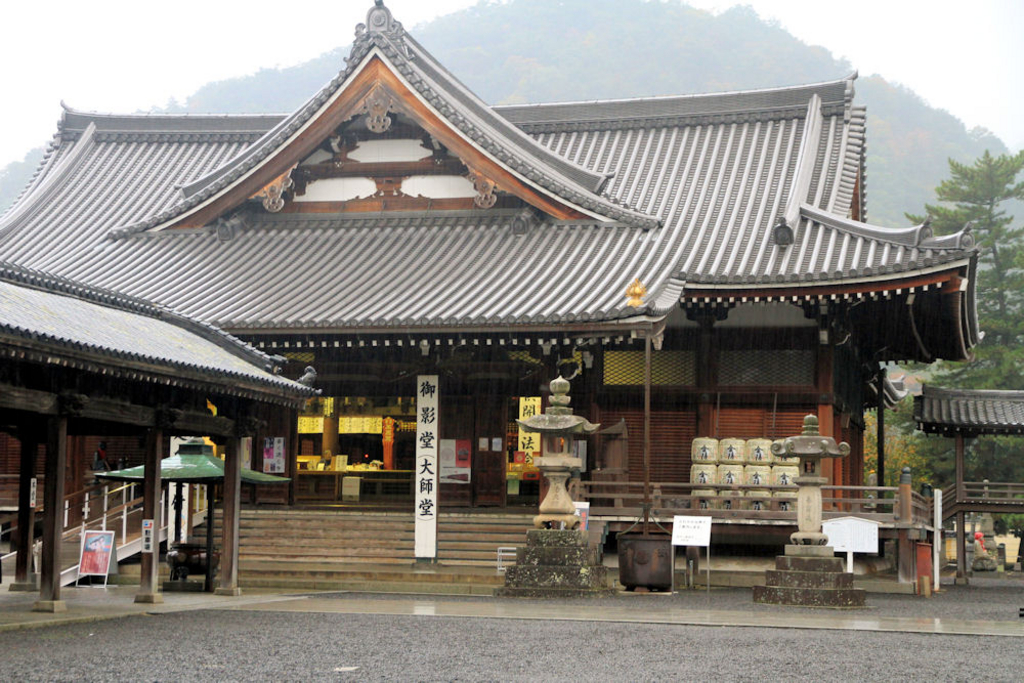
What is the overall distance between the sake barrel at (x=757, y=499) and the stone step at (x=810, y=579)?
A: 334 cm

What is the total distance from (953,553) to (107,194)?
30540mm

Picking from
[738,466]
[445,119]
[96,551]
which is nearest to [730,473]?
[738,466]

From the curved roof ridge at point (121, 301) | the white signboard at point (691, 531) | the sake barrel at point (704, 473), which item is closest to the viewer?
the curved roof ridge at point (121, 301)

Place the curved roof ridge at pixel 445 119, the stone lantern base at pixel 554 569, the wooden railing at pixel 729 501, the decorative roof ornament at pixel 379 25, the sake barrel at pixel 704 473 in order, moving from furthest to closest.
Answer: the decorative roof ornament at pixel 379 25
the curved roof ridge at pixel 445 119
the sake barrel at pixel 704 473
the wooden railing at pixel 729 501
the stone lantern base at pixel 554 569

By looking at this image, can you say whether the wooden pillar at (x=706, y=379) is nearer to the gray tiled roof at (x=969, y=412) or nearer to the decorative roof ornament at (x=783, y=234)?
the decorative roof ornament at (x=783, y=234)

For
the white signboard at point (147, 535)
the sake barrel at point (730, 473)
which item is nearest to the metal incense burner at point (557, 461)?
the sake barrel at point (730, 473)

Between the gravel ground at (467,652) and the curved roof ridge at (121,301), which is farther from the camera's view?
the curved roof ridge at (121,301)

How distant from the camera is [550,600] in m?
16.6

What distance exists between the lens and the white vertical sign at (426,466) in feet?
70.2

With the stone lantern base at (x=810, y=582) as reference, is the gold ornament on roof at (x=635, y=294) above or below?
above

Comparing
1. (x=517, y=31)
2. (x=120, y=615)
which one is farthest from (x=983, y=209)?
(x=517, y=31)

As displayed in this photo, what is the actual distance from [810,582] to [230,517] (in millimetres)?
7982

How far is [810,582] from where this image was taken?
1627 centimetres

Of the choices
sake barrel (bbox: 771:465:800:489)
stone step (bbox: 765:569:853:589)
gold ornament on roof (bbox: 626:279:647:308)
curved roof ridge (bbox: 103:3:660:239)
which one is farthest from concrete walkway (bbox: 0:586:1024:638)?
curved roof ridge (bbox: 103:3:660:239)
